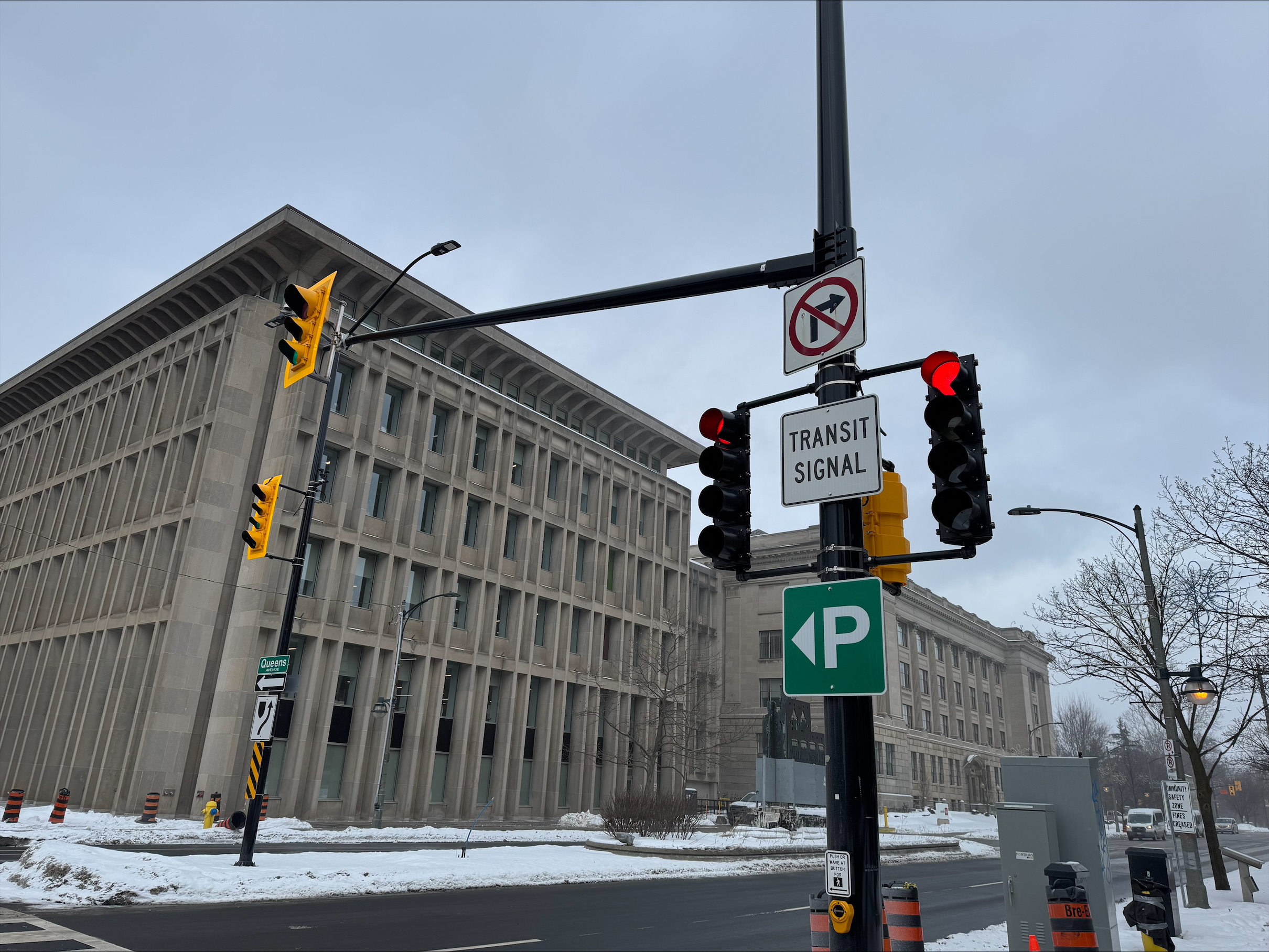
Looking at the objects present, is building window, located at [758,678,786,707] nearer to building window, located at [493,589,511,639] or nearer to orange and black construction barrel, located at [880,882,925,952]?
building window, located at [493,589,511,639]

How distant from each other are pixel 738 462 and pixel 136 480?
42.7 meters

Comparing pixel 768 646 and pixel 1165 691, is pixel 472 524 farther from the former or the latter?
pixel 768 646

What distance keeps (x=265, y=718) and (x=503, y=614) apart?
30900 millimetres

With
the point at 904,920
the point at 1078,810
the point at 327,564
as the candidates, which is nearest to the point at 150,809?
the point at 327,564

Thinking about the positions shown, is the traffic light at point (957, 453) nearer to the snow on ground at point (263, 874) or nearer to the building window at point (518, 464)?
the snow on ground at point (263, 874)

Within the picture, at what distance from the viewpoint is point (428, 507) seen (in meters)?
43.9

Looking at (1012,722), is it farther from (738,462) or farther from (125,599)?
(738,462)

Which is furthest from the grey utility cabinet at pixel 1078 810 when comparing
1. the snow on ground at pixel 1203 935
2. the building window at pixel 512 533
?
the building window at pixel 512 533

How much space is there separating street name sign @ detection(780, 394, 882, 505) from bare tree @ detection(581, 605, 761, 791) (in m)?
44.7

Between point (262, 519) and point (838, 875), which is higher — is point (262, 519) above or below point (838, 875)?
above

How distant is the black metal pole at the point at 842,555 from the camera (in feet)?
14.3

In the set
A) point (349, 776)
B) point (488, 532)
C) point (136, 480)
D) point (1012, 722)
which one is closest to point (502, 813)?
point (349, 776)

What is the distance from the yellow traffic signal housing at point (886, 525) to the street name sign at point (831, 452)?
1.23 feet

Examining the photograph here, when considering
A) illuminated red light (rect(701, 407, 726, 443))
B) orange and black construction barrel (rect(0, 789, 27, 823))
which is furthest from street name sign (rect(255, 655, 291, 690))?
orange and black construction barrel (rect(0, 789, 27, 823))
